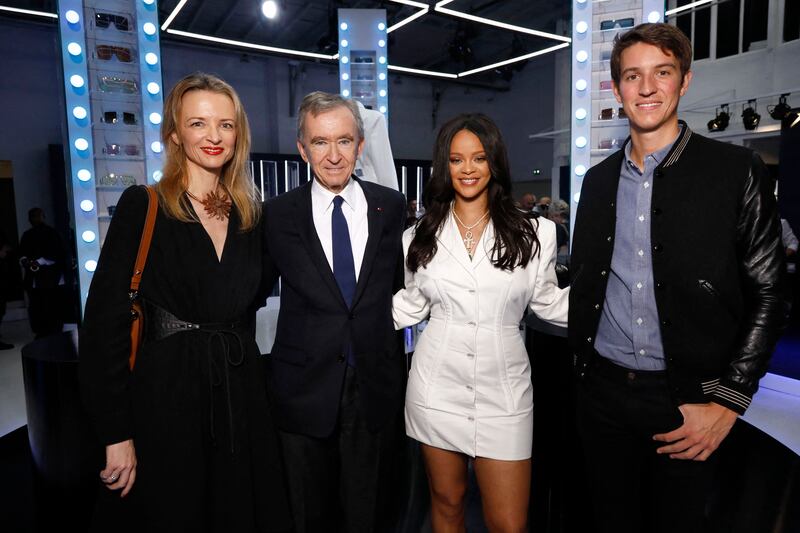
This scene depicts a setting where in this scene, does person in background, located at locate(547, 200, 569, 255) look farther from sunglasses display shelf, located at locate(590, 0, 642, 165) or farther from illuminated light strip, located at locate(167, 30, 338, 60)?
Result: illuminated light strip, located at locate(167, 30, 338, 60)

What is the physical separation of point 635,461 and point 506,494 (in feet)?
1.38

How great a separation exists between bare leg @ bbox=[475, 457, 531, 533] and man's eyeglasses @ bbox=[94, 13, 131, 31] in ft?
10.9

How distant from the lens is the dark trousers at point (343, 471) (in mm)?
1728

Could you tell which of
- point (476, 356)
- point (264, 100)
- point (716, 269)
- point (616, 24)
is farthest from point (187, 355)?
point (264, 100)

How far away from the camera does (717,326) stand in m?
1.36

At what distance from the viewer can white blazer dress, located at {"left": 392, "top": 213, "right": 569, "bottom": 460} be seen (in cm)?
A: 172

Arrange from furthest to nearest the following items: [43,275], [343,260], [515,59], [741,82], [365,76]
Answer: [515,59], [741,82], [365,76], [43,275], [343,260]

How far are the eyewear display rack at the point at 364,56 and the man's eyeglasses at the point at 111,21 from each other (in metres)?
3.23

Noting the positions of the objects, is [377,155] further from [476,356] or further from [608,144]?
[608,144]

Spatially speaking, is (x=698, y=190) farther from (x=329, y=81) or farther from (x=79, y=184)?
(x=329, y=81)

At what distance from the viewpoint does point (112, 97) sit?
329 cm

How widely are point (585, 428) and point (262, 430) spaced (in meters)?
0.99

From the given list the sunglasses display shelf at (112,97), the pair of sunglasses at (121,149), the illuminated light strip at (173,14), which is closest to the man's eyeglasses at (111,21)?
the sunglasses display shelf at (112,97)

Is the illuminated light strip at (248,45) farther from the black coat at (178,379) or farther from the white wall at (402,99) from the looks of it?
the black coat at (178,379)
